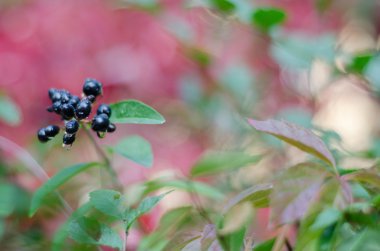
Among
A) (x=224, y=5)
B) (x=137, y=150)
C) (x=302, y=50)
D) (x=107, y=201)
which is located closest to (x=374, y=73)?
(x=302, y=50)

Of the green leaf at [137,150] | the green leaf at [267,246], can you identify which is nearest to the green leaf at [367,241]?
the green leaf at [267,246]

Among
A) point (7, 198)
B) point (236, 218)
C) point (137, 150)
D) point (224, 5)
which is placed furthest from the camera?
point (224, 5)

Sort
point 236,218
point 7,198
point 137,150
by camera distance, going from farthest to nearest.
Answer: point 7,198, point 137,150, point 236,218

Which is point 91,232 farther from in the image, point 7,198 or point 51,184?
point 7,198

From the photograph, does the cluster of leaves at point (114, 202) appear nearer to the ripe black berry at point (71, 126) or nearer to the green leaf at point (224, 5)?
the ripe black berry at point (71, 126)

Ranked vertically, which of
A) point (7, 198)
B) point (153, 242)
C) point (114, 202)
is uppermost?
point (114, 202)
